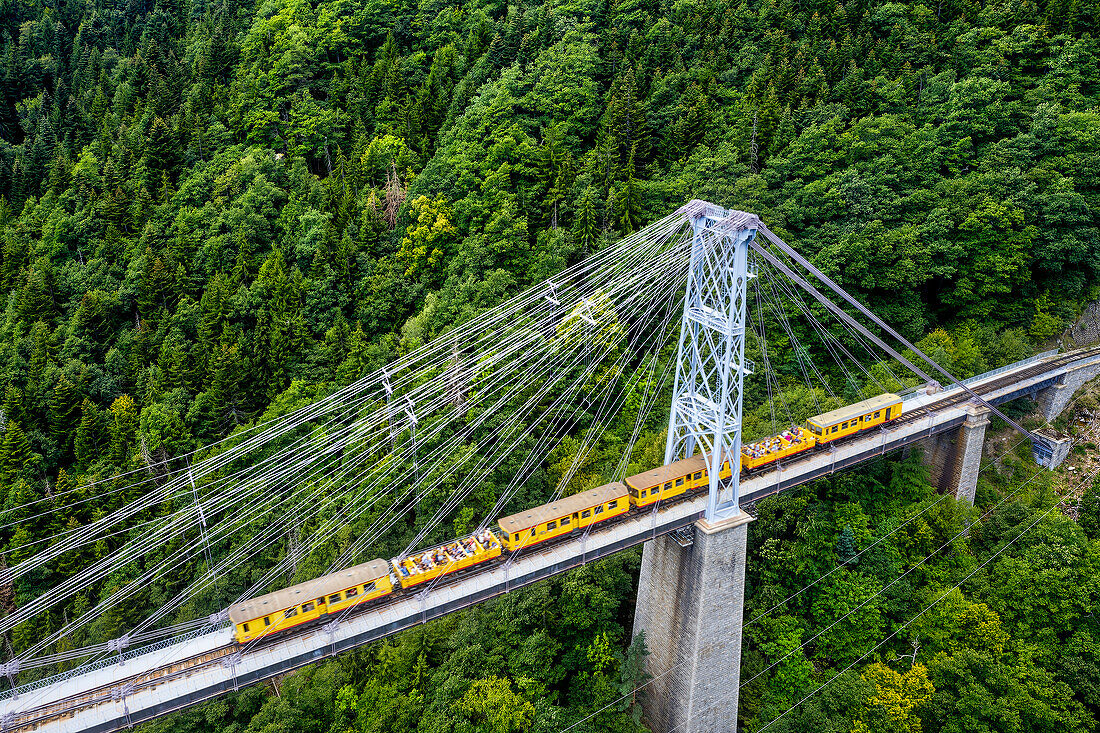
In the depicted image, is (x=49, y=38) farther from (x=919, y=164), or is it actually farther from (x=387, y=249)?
(x=919, y=164)

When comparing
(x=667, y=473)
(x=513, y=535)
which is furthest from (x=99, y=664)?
(x=667, y=473)

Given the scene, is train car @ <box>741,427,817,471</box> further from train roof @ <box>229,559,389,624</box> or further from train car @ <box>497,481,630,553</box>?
train roof @ <box>229,559,389,624</box>

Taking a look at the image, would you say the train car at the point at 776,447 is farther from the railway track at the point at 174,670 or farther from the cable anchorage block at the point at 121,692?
the cable anchorage block at the point at 121,692

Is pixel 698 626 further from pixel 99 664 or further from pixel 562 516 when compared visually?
pixel 99 664

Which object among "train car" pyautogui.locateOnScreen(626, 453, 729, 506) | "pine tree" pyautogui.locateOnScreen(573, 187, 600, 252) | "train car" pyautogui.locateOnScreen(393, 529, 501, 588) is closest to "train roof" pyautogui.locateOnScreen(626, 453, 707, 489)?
"train car" pyautogui.locateOnScreen(626, 453, 729, 506)

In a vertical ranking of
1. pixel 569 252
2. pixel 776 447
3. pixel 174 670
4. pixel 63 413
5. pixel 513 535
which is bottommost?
pixel 63 413

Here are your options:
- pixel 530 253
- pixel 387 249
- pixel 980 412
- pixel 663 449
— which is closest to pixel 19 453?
pixel 387 249

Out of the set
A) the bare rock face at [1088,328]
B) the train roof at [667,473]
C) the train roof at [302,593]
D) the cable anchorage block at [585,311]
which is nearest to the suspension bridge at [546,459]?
the cable anchorage block at [585,311]
